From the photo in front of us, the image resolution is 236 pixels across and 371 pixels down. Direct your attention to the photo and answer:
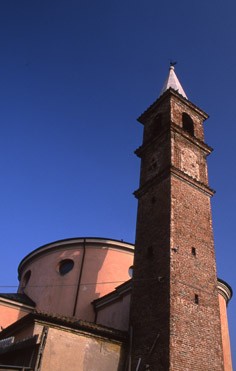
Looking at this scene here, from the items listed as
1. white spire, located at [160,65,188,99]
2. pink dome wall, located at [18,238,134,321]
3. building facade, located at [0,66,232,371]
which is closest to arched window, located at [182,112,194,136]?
building facade, located at [0,66,232,371]

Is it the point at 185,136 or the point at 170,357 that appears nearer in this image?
the point at 170,357

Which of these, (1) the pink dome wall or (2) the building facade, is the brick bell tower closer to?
(2) the building facade

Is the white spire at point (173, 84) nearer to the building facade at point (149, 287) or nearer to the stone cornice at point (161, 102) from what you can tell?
the building facade at point (149, 287)

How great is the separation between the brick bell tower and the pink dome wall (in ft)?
16.0

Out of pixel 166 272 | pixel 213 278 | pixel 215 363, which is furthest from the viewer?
pixel 213 278

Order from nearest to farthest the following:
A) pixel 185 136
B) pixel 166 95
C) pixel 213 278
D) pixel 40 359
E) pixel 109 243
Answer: pixel 40 359 → pixel 213 278 → pixel 185 136 → pixel 166 95 → pixel 109 243

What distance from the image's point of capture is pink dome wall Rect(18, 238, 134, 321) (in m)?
18.2

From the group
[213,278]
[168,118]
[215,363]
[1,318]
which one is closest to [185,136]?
[168,118]

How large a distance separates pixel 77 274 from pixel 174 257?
7569 mm

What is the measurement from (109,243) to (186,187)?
629cm

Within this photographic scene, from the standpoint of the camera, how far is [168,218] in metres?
13.4

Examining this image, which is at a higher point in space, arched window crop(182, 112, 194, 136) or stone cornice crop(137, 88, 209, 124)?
stone cornice crop(137, 88, 209, 124)

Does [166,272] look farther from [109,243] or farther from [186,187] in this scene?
[109,243]

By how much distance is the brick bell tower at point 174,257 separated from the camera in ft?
36.9
